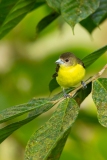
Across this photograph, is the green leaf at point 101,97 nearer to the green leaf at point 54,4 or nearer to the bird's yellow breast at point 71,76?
the green leaf at point 54,4

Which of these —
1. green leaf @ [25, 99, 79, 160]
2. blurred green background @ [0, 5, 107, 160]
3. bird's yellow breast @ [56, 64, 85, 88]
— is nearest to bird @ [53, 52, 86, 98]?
bird's yellow breast @ [56, 64, 85, 88]

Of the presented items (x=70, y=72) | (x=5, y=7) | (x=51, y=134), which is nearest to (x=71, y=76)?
(x=70, y=72)

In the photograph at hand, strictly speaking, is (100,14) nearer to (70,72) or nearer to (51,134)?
(70,72)

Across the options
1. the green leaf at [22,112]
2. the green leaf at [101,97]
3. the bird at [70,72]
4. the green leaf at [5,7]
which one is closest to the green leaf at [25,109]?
the green leaf at [22,112]

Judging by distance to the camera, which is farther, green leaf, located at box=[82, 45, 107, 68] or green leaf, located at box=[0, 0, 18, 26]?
green leaf, located at box=[0, 0, 18, 26]

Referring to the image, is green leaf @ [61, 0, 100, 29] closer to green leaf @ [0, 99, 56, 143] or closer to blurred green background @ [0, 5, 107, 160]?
green leaf @ [0, 99, 56, 143]

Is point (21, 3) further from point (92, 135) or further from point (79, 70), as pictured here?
point (92, 135)
